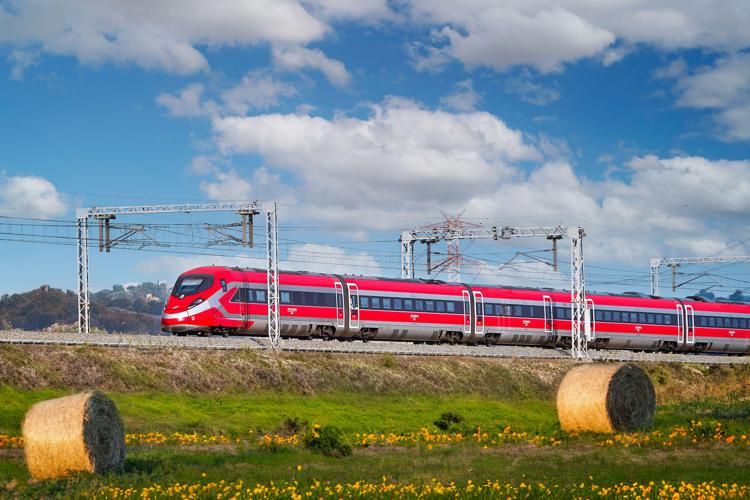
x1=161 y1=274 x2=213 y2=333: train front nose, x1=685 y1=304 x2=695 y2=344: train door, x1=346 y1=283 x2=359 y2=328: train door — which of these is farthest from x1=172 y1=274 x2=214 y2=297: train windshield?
x1=685 y1=304 x2=695 y2=344: train door

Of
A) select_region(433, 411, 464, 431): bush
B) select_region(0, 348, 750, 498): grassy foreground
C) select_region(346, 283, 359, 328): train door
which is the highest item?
select_region(346, 283, 359, 328): train door

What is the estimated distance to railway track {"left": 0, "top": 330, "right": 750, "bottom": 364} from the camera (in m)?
39.5

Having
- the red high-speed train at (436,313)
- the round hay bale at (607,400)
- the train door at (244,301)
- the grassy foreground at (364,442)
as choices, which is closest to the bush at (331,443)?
the grassy foreground at (364,442)

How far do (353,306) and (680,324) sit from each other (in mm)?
28949

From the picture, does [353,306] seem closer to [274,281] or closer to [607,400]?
[274,281]

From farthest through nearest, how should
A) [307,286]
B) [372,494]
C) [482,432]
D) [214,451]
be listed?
[307,286], [482,432], [214,451], [372,494]

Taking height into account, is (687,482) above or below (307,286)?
below

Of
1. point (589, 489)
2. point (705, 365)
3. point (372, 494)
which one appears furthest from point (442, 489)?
point (705, 365)

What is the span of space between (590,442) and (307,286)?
25893mm

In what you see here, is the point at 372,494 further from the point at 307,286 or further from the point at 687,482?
the point at 307,286

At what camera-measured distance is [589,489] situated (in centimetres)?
1866

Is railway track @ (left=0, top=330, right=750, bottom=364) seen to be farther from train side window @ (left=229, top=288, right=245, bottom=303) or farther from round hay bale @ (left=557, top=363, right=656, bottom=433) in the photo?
round hay bale @ (left=557, top=363, right=656, bottom=433)

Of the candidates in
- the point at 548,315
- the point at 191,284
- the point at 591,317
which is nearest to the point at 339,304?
the point at 191,284

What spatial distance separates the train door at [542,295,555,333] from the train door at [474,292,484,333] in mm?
5802
